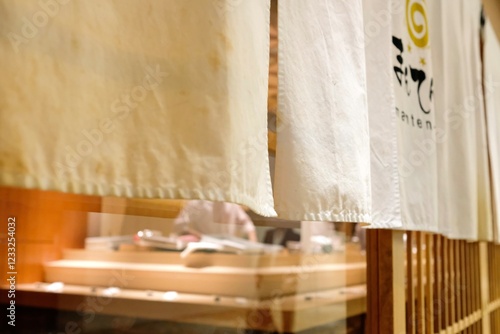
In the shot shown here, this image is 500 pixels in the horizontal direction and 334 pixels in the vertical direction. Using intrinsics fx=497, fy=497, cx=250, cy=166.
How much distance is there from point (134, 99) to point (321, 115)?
57cm

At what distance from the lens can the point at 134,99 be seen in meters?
0.75

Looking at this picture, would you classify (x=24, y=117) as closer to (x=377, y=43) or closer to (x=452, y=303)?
(x=377, y=43)

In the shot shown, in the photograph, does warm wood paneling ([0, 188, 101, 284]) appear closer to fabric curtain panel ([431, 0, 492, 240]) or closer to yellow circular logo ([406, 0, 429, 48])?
yellow circular logo ([406, 0, 429, 48])

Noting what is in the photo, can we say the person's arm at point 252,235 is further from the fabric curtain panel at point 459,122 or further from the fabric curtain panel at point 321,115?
the fabric curtain panel at point 321,115

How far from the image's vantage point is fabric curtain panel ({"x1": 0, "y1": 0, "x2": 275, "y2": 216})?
621 millimetres

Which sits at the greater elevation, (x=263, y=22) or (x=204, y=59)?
(x=263, y=22)

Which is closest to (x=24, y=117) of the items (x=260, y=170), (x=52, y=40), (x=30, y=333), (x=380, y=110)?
(x=52, y=40)

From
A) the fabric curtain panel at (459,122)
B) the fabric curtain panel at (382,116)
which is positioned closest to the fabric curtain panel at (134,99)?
the fabric curtain panel at (382,116)

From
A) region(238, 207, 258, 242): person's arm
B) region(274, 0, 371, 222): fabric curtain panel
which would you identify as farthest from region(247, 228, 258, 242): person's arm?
region(274, 0, 371, 222): fabric curtain panel

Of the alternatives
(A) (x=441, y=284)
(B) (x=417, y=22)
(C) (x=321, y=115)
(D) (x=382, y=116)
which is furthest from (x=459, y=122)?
(C) (x=321, y=115)

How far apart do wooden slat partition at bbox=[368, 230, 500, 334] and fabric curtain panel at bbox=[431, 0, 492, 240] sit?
204mm

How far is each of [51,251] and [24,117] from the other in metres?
0.69

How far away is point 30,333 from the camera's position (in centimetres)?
110

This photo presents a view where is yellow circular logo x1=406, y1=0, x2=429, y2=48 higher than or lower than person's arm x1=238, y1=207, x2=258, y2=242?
higher
